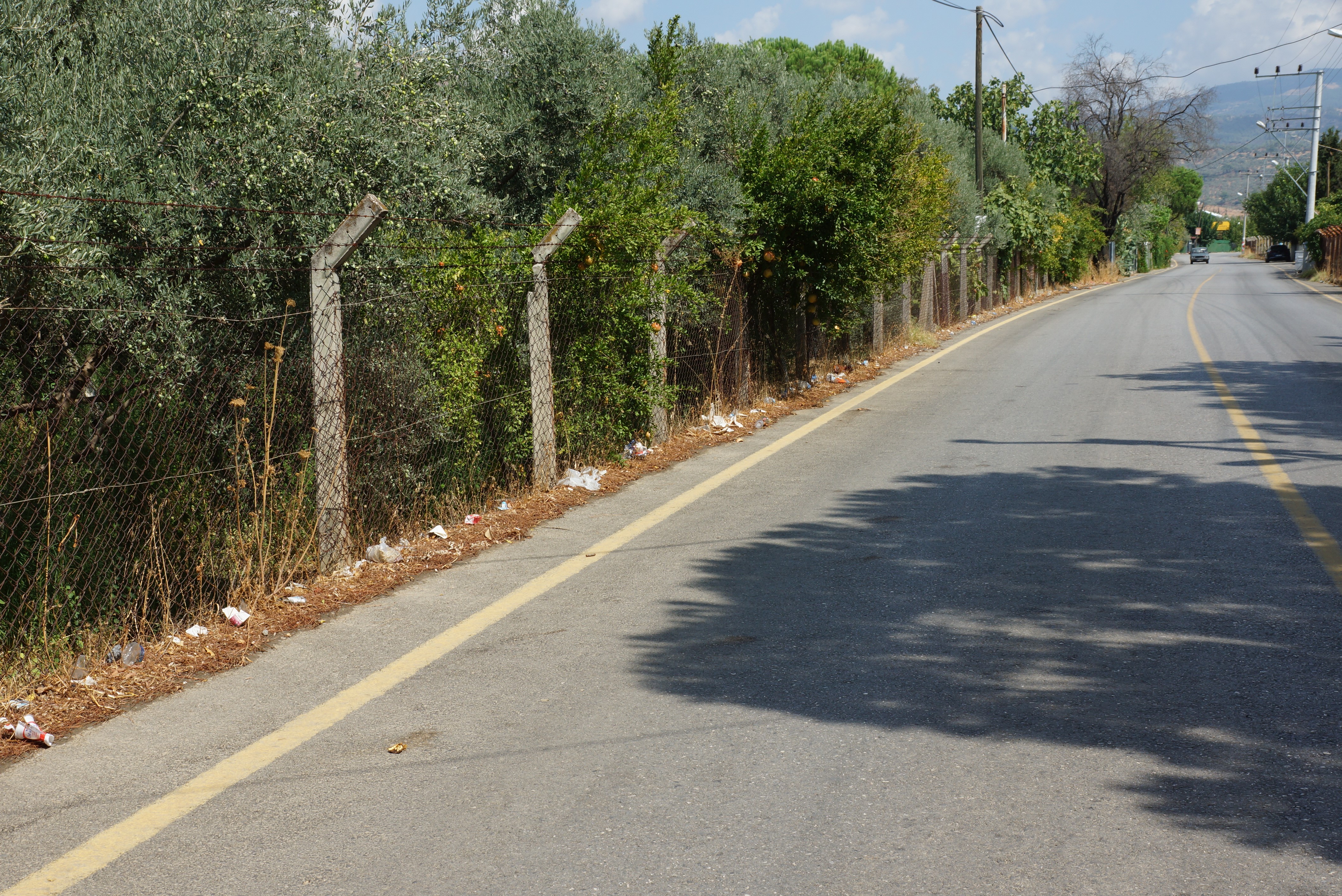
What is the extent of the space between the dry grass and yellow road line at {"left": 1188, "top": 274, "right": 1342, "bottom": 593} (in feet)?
14.6

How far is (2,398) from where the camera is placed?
19.3 ft

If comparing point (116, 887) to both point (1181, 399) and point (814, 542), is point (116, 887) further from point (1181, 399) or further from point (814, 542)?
point (1181, 399)

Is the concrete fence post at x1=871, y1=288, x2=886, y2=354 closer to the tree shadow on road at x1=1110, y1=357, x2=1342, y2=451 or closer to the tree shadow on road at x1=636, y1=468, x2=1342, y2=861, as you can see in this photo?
the tree shadow on road at x1=1110, y1=357, x2=1342, y2=451

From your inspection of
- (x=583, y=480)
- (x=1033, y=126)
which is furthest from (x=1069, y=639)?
(x=1033, y=126)

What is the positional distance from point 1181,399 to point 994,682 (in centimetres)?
931

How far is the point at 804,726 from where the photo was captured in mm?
4125

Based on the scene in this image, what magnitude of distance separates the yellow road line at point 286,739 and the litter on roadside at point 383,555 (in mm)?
856

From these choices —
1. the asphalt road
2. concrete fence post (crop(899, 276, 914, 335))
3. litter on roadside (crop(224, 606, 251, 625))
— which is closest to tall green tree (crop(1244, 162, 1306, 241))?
concrete fence post (crop(899, 276, 914, 335))

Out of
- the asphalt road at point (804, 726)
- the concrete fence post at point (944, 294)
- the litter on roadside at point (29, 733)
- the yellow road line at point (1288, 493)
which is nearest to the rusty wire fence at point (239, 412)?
the litter on roadside at point (29, 733)

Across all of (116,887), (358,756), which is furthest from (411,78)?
(116,887)

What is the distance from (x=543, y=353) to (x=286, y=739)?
454 cm

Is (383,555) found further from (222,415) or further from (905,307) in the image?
(905,307)

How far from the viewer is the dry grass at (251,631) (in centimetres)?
443

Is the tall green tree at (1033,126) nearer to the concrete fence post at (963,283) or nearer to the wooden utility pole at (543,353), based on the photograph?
the concrete fence post at (963,283)
